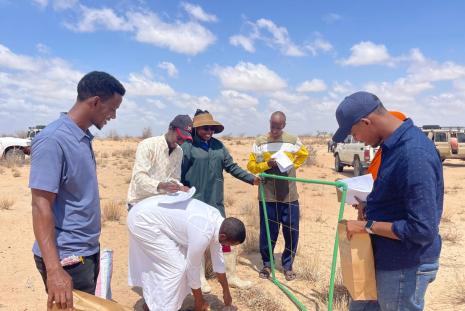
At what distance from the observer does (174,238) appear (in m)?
3.46

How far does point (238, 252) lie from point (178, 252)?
2777mm

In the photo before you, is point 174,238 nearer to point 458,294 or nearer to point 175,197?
point 175,197

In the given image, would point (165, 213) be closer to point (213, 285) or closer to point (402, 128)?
point (213, 285)

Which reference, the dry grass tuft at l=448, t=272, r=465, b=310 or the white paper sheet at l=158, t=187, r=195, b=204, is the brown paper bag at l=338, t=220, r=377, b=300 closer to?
the white paper sheet at l=158, t=187, r=195, b=204

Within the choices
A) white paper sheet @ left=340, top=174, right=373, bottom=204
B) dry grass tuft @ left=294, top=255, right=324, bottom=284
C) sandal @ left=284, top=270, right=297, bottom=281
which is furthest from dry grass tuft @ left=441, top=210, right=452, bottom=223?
white paper sheet @ left=340, top=174, right=373, bottom=204

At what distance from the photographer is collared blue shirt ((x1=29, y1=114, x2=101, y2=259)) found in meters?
1.97

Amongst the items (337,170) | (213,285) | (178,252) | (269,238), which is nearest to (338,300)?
(269,238)

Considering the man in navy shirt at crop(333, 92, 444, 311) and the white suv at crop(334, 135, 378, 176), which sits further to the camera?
the white suv at crop(334, 135, 378, 176)

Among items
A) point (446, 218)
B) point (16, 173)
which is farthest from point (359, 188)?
point (16, 173)

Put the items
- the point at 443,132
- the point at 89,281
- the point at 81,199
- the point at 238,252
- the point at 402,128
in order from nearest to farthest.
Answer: the point at 402,128 → the point at 81,199 → the point at 89,281 → the point at 238,252 → the point at 443,132

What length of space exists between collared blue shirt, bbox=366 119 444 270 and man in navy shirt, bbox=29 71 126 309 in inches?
58.3

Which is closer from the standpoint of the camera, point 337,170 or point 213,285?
point 213,285

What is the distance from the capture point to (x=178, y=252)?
136 inches

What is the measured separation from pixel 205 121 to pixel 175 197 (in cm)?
116
